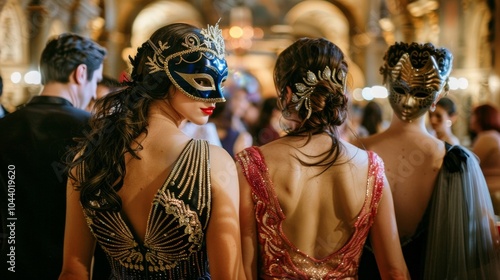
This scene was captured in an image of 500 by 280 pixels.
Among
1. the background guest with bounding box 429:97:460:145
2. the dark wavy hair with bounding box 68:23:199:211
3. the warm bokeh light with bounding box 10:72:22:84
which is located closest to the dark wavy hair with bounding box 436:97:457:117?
the background guest with bounding box 429:97:460:145

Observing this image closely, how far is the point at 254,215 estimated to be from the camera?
8.96 ft

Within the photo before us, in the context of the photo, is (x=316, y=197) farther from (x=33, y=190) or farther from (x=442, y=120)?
(x=442, y=120)

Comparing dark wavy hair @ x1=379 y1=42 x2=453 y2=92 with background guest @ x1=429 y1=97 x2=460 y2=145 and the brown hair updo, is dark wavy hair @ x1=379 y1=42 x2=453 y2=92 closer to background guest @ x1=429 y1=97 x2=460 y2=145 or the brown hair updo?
the brown hair updo

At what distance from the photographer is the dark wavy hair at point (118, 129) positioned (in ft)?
7.66

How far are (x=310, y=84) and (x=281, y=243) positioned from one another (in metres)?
0.69

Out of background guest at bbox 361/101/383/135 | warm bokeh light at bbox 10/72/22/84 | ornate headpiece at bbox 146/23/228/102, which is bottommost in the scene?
ornate headpiece at bbox 146/23/228/102

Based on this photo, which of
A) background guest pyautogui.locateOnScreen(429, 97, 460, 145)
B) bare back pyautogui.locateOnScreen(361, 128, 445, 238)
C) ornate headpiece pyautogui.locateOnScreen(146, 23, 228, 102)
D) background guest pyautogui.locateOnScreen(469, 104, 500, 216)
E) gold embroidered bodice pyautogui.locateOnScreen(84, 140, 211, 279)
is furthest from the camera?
background guest pyautogui.locateOnScreen(469, 104, 500, 216)

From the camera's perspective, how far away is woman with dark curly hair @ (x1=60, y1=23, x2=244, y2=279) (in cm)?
233

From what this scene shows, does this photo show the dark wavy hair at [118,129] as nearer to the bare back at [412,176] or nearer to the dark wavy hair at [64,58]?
the dark wavy hair at [64,58]

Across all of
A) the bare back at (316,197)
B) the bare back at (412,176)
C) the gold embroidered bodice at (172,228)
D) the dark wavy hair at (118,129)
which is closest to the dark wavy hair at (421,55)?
the bare back at (412,176)

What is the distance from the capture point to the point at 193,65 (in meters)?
2.45

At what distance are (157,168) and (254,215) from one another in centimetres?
58

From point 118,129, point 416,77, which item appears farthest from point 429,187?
point 118,129

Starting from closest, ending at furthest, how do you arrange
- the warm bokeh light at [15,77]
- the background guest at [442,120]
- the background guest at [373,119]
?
the background guest at [442,120] → the background guest at [373,119] → the warm bokeh light at [15,77]
